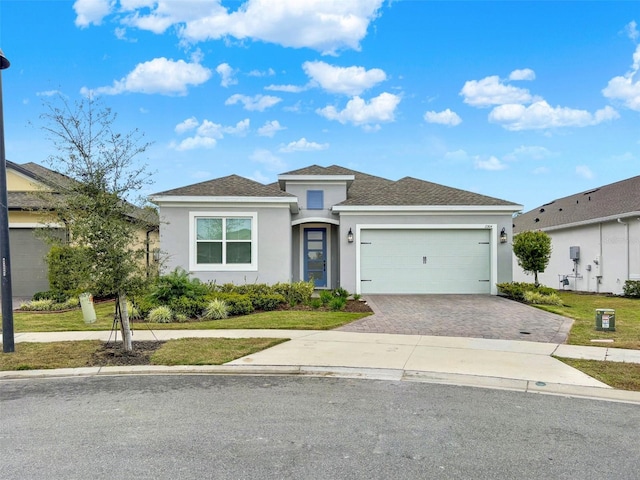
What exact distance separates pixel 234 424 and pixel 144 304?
7.77m

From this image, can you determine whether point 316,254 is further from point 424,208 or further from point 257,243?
point 424,208

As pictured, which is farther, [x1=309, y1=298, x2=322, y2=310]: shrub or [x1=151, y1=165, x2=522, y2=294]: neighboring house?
[x1=151, y1=165, x2=522, y2=294]: neighboring house

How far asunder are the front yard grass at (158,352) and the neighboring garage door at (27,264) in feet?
31.3

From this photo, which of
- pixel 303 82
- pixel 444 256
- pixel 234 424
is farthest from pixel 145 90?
pixel 234 424

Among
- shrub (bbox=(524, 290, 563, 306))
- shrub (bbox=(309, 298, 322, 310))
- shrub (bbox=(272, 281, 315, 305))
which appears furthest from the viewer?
shrub (bbox=(524, 290, 563, 306))

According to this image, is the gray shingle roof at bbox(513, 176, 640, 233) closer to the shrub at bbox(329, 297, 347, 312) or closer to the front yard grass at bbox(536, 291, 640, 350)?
the front yard grass at bbox(536, 291, 640, 350)

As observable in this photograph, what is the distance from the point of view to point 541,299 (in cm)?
→ 1338

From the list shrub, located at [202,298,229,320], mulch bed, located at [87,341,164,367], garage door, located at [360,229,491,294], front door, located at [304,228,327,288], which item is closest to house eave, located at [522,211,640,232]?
garage door, located at [360,229,491,294]

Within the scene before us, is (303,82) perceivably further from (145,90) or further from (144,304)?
(144,304)

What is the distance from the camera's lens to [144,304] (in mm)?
11062

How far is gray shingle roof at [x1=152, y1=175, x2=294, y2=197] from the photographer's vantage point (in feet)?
46.8

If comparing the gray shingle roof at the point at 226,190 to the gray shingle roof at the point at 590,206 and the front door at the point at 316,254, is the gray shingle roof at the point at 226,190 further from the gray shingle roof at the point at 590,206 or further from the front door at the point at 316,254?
the gray shingle roof at the point at 590,206

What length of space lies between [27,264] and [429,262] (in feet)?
50.8

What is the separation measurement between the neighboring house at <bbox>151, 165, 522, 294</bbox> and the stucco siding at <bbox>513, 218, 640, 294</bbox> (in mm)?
5053
